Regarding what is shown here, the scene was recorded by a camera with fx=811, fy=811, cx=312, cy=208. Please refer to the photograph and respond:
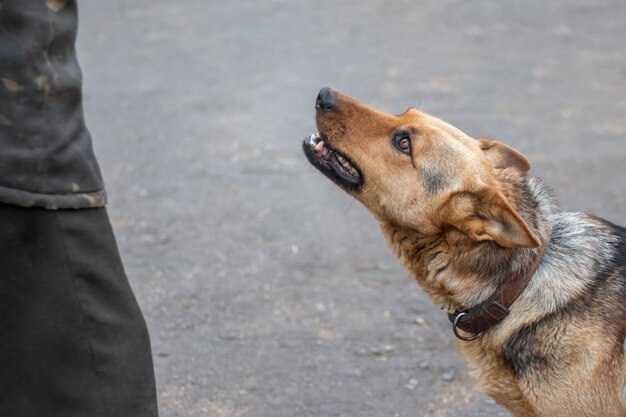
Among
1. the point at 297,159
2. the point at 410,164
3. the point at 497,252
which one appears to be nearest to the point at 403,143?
the point at 410,164

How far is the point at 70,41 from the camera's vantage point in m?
2.30

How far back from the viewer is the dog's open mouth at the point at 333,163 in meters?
3.45

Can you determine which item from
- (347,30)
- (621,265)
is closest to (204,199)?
(621,265)

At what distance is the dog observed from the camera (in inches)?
116

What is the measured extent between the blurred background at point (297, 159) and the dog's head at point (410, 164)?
1159mm

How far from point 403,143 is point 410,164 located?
0.10 metres

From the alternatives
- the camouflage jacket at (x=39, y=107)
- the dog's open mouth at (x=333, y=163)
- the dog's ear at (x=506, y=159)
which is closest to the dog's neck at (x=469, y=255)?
the dog's ear at (x=506, y=159)

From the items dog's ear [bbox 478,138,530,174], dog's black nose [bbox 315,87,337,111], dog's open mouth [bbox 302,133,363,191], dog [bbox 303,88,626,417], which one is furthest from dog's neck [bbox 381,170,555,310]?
dog's black nose [bbox 315,87,337,111]

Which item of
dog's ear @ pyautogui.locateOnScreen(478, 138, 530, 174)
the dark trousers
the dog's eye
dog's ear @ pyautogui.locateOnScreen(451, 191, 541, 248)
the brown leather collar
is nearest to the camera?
the dark trousers

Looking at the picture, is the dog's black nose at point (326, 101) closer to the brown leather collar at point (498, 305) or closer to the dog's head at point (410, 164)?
the dog's head at point (410, 164)

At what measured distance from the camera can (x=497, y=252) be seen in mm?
3109

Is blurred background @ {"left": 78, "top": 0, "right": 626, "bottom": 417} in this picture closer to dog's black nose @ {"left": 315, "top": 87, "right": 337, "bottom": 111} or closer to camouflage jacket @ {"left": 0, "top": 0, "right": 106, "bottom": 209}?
dog's black nose @ {"left": 315, "top": 87, "right": 337, "bottom": 111}

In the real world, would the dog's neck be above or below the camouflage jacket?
below

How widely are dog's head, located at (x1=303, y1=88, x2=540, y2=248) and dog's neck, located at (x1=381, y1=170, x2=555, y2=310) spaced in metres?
0.04
